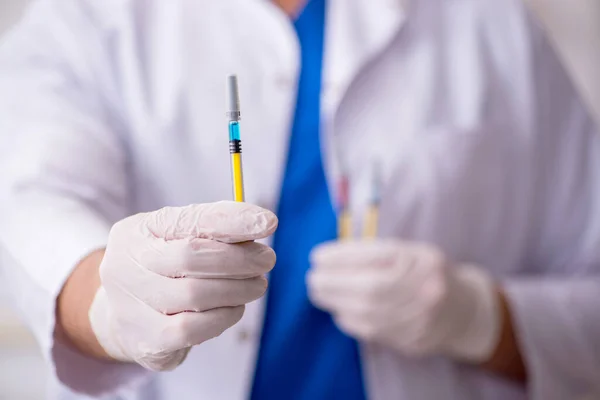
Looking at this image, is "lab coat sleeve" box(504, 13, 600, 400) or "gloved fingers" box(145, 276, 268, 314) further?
"lab coat sleeve" box(504, 13, 600, 400)

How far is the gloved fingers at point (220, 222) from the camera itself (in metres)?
0.25

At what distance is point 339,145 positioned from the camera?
524mm

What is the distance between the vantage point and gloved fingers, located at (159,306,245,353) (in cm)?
27

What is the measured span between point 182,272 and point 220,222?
0.04 meters

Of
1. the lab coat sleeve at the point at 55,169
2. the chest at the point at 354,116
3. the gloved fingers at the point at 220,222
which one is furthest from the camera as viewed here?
the chest at the point at 354,116

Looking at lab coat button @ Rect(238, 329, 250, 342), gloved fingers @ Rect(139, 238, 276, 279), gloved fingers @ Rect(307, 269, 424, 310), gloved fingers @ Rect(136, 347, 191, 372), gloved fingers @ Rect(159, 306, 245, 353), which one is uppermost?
gloved fingers @ Rect(139, 238, 276, 279)

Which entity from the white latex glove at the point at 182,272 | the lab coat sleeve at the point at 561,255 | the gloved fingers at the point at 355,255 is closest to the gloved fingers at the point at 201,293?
the white latex glove at the point at 182,272

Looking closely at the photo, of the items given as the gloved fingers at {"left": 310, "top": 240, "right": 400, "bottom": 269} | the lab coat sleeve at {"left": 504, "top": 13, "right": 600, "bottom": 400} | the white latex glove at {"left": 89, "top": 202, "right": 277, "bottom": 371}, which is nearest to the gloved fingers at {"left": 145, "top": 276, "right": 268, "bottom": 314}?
the white latex glove at {"left": 89, "top": 202, "right": 277, "bottom": 371}

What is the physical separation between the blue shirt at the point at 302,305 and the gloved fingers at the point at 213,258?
227mm

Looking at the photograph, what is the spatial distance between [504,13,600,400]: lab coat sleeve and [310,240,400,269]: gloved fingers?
136 mm

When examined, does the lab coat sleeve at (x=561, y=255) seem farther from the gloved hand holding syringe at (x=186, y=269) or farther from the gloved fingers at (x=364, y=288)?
the gloved hand holding syringe at (x=186, y=269)

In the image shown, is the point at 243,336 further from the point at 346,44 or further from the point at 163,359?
the point at 346,44

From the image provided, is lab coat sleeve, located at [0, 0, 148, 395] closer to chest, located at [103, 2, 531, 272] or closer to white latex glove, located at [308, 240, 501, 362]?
chest, located at [103, 2, 531, 272]

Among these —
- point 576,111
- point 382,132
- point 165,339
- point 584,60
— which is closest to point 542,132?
point 576,111
